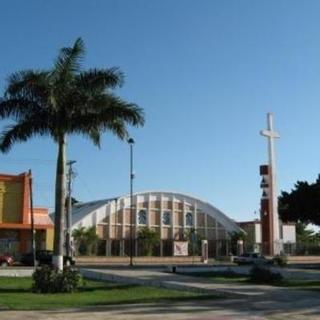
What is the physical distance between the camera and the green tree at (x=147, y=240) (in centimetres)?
9262

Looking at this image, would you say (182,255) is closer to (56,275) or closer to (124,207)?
(124,207)

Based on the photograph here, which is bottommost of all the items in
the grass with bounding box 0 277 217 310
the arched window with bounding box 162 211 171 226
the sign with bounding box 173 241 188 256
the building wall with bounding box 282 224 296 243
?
the grass with bounding box 0 277 217 310

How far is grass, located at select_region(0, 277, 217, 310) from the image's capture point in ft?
69.1

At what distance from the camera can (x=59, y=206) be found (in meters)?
26.7

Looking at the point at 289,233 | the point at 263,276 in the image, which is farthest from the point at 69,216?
the point at 289,233

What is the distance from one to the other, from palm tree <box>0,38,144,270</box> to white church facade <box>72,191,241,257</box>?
64.0 meters

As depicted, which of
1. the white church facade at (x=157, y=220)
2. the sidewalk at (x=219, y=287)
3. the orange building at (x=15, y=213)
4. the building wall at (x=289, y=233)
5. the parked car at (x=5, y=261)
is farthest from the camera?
the building wall at (x=289, y=233)

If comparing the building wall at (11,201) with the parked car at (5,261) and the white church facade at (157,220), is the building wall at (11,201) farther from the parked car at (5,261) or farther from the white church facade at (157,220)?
the white church facade at (157,220)

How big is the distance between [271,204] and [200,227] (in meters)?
24.5

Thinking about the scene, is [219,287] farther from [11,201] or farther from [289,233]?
[289,233]

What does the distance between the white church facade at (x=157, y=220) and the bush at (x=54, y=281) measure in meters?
64.8

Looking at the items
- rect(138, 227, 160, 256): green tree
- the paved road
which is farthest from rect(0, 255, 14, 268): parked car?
rect(138, 227, 160, 256): green tree

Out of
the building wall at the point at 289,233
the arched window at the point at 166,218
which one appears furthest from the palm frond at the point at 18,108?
the building wall at the point at 289,233

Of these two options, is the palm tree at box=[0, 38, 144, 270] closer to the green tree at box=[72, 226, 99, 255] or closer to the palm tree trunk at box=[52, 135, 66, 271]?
the palm tree trunk at box=[52, 135, 66, 271]
